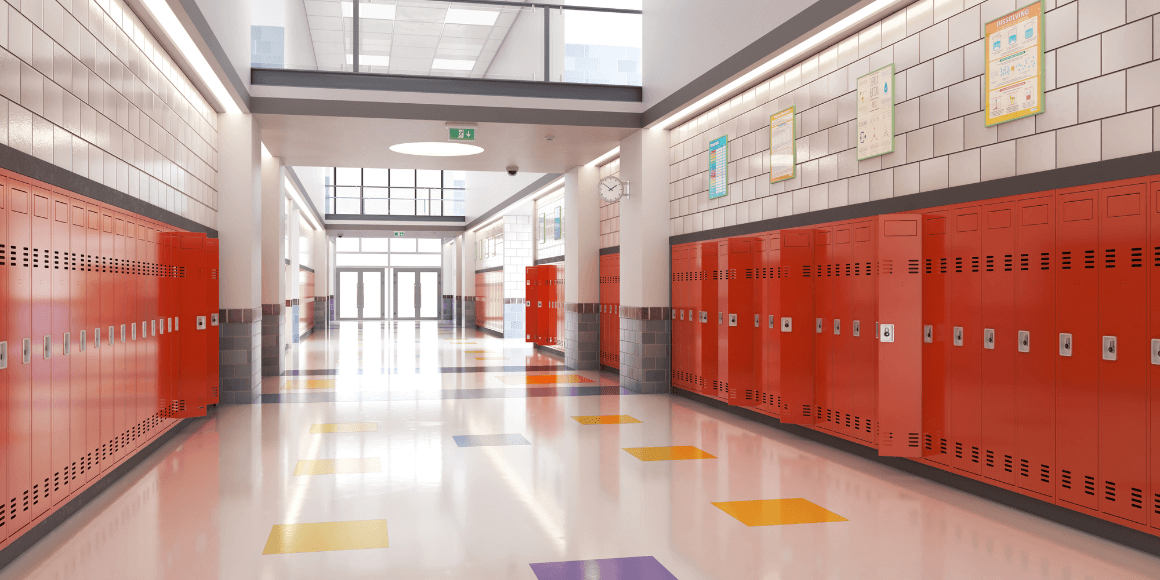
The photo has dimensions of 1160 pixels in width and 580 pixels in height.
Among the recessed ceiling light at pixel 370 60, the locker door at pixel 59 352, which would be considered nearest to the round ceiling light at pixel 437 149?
the recessed ceiling light at pixel 370 60

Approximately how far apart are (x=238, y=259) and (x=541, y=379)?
4.56 m

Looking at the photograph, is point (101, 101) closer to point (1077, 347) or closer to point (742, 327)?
point (742, 327)

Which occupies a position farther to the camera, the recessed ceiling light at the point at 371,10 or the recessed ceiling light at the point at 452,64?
the recessed ceiling light at the point at 452,64

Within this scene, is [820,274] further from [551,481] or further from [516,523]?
[516,523]

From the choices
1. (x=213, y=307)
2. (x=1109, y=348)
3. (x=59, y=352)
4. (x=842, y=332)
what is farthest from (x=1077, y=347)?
(x=213, y=307)

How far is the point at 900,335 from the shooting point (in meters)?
5.52

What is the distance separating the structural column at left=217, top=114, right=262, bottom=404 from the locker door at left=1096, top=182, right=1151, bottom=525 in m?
8.16

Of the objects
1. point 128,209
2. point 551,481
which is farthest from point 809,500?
point 128,209

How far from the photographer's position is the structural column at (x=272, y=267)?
1177 cm

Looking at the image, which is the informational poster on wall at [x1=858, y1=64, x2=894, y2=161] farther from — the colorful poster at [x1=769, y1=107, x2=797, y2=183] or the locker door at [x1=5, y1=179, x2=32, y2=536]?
the locker door at [x1=5, y1=179, x2=32, y2=536]

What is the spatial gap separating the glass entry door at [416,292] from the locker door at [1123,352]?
102ft

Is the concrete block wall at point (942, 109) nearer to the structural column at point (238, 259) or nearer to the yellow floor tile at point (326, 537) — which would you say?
the yellow floor tile at point (326, 537)

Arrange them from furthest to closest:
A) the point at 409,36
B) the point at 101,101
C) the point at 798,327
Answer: the point at 409,36, the point at 798,327, the point at 101,101

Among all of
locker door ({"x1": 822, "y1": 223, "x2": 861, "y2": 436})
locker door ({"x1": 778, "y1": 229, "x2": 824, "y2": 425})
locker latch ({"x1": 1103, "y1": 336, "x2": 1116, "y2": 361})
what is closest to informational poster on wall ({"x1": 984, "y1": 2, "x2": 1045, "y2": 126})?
locker latch ({"x1": 1103, "y1": 336, "x2": 1116, "y2": 361})
